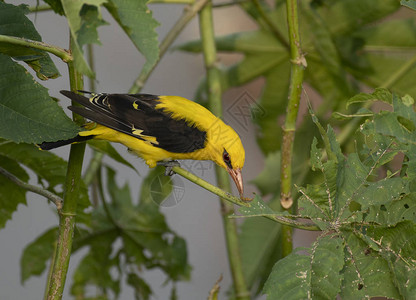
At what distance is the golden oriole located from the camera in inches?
39.1

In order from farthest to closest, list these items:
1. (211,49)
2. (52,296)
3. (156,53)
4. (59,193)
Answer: (211,49)
(59,193)
(52,296)
(156,53)

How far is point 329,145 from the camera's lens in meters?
0.79

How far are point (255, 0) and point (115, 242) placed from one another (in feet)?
2.36

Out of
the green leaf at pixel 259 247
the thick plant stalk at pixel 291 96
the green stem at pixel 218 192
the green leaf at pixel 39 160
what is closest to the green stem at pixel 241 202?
the green stem at pixel 218 192

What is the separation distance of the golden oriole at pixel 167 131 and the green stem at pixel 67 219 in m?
0.17

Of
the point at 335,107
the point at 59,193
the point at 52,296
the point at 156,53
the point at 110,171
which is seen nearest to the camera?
the point at 156,53

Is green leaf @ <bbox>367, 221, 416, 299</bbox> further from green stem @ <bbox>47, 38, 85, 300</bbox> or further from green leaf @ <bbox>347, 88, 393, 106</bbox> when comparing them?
green stem @ <bbox>47, 38, 85, 300</bbox>

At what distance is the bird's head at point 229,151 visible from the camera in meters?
1.04

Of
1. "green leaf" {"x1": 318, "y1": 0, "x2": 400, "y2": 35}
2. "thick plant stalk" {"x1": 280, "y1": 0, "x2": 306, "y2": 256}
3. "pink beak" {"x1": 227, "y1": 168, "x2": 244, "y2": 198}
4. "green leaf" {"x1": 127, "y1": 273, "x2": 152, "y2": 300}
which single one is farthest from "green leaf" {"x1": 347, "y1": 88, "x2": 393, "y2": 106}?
"green leaf" {"x1": 127, "y1": 273, "x2": 152, "y2": 300}

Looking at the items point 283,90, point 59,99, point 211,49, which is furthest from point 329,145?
point 283,90

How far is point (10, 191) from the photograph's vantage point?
102 cm

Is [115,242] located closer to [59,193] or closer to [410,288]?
[59,193]

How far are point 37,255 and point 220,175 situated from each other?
0.55 metres

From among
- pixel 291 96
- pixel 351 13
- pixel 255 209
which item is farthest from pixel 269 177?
pixel 255 209
